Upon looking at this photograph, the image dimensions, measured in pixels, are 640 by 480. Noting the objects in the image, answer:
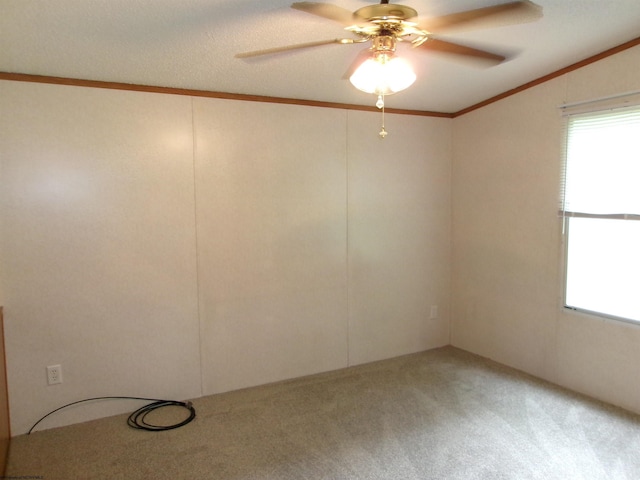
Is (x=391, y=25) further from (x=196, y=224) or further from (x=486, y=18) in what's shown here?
(x=196, y=224)

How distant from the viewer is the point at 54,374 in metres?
2.53

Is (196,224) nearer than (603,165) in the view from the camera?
No

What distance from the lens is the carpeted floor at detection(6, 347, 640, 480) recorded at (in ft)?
6.95

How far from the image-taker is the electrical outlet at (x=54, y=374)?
252 centimetres

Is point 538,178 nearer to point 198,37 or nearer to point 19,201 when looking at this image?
point 198,37

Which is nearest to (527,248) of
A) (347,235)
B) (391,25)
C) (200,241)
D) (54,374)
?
(347,235)

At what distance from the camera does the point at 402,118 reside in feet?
11.7

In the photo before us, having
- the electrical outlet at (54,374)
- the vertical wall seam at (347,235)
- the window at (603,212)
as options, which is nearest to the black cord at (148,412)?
the electrical outlet at (54,374)

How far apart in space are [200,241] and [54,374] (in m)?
1.20

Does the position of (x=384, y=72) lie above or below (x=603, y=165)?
above

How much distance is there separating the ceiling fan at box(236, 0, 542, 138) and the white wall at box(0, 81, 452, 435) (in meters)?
1.43

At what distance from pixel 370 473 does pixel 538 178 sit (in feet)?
7.84

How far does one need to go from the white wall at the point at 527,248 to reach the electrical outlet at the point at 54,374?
10.6ft

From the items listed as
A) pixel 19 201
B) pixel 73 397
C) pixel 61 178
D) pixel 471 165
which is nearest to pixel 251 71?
pixel 61 178
